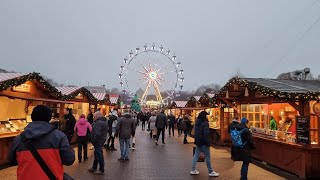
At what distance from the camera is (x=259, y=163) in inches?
534

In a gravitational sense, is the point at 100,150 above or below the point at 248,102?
below

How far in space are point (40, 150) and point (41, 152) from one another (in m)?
0.02

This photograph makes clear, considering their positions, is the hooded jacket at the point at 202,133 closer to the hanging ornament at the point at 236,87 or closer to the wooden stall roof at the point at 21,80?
the hanging ornament at the point at 236,87

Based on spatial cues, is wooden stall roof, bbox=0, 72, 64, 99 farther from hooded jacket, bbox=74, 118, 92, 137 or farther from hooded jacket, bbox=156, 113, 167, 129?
hooded jacket, bbox=156, 113, 167, 129

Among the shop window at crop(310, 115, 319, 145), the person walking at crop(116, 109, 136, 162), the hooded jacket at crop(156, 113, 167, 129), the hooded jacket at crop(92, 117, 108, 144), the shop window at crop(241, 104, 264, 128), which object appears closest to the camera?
the hooded jacket at crop(92, 117, 108, 144)

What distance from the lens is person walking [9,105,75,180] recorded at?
4113 mm

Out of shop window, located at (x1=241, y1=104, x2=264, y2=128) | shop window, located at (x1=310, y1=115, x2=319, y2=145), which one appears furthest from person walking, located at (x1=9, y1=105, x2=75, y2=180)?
shop window, located at (x1=241, y1=104, x2=264, y2=128)

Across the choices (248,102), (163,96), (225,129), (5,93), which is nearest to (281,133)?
(248,102)

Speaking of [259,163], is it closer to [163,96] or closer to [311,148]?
[311,148]

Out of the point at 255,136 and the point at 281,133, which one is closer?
the point at 281,133

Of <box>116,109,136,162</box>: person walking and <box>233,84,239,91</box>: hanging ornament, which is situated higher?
<box>233,84,239,91</box>: hanging ornament

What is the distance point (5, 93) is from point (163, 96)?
1320 inches

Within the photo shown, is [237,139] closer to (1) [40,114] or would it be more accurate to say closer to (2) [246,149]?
(2) [246,149]

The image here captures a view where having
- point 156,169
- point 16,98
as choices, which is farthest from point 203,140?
point 16,98
